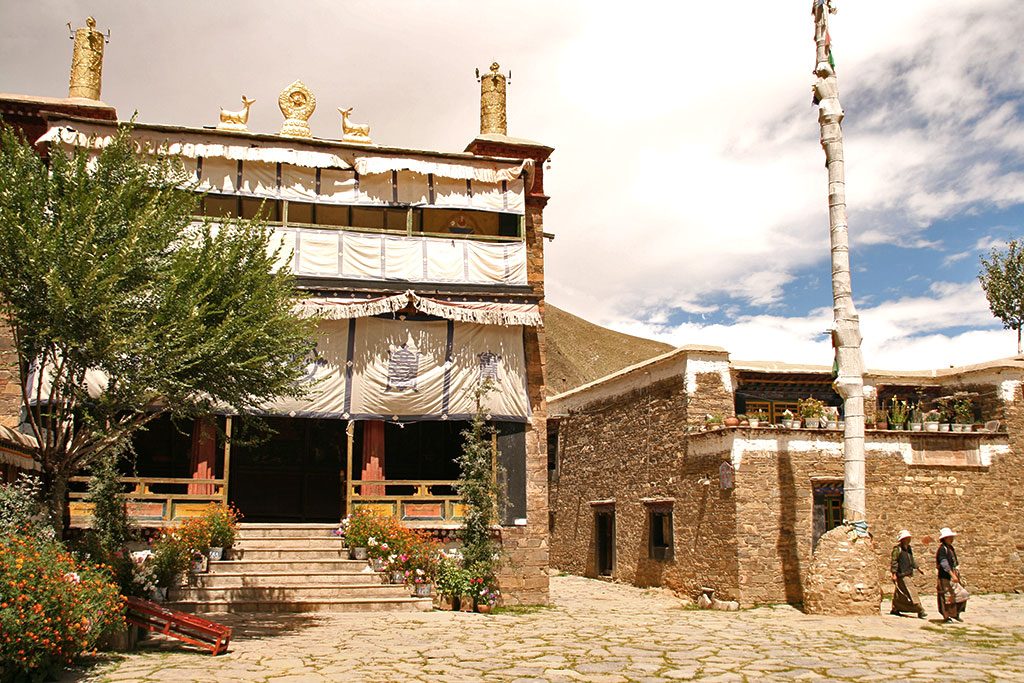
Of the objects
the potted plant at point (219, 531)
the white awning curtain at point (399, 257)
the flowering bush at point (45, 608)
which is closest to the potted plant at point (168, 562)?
the potted plant at point (219, 531)

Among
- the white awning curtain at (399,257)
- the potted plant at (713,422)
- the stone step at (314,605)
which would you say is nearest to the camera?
the stone step at (314,605)

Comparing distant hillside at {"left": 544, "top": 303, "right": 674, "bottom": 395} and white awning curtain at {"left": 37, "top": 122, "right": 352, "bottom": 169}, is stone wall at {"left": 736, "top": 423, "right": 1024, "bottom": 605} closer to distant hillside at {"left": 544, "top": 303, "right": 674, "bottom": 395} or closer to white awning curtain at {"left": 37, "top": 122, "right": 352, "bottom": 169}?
white awning curtain at {"left": 37, "top": 122, "right": 352, "bottom": 169}

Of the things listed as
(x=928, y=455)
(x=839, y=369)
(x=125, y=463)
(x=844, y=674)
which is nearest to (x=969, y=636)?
(x=844, y=674)

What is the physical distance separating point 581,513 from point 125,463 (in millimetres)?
12824

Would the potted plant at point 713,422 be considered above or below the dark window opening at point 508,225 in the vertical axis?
below

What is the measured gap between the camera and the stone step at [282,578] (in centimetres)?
1462

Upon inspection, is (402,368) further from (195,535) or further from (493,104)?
(493,104)

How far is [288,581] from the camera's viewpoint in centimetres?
1502

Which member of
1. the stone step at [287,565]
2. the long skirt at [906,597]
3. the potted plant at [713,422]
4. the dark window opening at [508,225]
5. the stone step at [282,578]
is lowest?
the long skirt at [906,597]

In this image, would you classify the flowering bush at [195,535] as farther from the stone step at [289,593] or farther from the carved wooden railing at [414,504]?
the carved wooden railing at [414,504]

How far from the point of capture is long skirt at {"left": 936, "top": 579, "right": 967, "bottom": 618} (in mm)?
14641

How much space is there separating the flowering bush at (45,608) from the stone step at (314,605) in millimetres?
4015

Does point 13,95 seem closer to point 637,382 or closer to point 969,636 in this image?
point 637,382

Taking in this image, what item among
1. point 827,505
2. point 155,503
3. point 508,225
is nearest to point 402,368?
point 508,225
